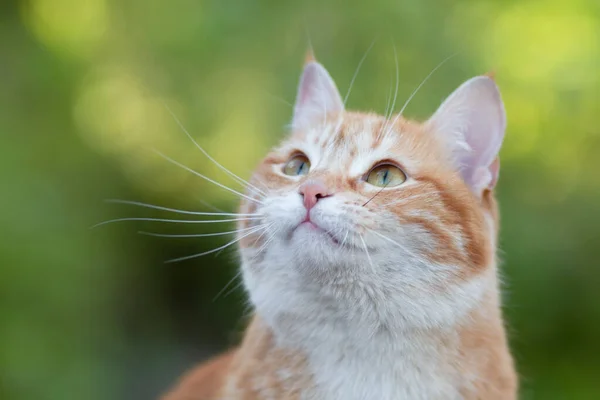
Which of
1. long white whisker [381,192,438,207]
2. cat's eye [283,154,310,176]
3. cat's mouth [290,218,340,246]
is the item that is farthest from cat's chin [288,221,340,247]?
cat's eye [283,154,310,176]

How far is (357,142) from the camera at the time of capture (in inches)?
47.2

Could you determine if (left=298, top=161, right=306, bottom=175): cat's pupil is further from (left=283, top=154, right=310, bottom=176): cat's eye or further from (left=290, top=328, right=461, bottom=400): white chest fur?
(left=290, top=328, right=461, bottom=400): white chest fur

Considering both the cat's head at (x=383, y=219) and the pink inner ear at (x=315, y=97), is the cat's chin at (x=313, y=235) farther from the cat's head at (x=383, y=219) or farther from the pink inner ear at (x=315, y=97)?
the pink inner ear at (x=315, y=97)

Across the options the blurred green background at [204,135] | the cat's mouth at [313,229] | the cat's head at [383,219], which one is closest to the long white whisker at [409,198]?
the cat's head at [383,219]

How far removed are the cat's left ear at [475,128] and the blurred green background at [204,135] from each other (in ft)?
1.92

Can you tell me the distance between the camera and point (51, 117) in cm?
244

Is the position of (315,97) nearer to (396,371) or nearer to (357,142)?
(357,142)

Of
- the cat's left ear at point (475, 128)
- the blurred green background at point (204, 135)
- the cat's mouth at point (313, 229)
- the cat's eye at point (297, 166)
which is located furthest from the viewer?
the blurred green background at point (204, 135)

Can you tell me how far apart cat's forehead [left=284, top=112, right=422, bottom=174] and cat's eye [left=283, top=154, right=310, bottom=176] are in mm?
16

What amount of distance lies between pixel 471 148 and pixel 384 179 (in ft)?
0.62

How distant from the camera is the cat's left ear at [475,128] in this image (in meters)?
1.12

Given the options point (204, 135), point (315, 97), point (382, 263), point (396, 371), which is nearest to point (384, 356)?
point (396, 371)

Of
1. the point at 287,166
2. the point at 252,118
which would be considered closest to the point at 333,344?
the point at 287,166

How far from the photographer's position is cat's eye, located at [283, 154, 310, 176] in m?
1.24
